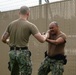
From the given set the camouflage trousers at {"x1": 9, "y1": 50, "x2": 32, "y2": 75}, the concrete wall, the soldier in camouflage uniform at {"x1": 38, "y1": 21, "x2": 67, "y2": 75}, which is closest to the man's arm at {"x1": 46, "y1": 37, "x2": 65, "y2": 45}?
the soldier in camouflage uniform at {"x1": 38, "y1": 21, "x2": 67, "y2": 75}

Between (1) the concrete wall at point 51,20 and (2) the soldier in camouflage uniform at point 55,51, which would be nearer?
(2) the soldier in camouflage uniform at point 55,51

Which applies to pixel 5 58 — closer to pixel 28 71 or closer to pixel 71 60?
pixel 71 60

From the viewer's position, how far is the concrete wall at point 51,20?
9.10 meters

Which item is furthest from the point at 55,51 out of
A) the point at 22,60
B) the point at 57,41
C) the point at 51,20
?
the point at 51,20

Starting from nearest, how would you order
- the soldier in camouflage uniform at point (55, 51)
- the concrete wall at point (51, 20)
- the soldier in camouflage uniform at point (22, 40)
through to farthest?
the soldier in camouflage uniform at point (22, 40) < the soldier in camouflage uniform at point (55, 51) < the concrete wall at point (51, 20)

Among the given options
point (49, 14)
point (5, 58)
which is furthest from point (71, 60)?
point (5, 58)

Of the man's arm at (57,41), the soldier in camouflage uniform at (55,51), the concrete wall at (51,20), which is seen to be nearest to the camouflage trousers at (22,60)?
the man's arm at (57,41)

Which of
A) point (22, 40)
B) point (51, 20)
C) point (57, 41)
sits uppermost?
point (51, 20)

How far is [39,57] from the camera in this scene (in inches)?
410

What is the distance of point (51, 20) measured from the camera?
9.94 meters

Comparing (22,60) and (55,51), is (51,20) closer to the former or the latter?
(55,51)

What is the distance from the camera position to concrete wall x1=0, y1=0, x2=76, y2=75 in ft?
29.9

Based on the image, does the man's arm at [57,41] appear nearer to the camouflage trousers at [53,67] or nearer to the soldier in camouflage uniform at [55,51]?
the soldier in camouflage uniform at [55,51]

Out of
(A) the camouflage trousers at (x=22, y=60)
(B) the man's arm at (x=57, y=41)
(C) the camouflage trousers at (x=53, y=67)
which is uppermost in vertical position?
(B) the man's arm at (x=57, y=41)
